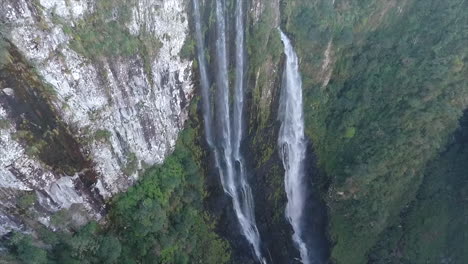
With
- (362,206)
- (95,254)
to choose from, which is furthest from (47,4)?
(362,206)

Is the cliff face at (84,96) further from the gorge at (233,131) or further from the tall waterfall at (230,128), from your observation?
the tall waterfall at (230,128)

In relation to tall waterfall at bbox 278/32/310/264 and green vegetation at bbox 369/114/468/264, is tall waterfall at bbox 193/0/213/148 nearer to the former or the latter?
tall waterfall at bbox 278/32/310/264

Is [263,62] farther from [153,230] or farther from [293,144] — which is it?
[153,230]

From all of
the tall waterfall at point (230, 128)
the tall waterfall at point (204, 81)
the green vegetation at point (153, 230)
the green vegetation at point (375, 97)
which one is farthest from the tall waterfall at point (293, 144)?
the green vegetation at point (153, 230)

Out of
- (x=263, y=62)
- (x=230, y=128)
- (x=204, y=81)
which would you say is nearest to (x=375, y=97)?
(x=263, y=62)

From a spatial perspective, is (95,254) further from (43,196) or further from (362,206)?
(362,206)

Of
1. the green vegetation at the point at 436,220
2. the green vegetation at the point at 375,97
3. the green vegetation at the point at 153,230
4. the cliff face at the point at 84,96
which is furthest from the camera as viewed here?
the green vegetation at the point at 436,220

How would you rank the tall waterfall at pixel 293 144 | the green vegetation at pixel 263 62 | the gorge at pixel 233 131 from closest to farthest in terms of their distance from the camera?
the gorge at pixel 233 131 < the green vegetation at pixel 263 62 < the tall waterfall at pixel 293 144
